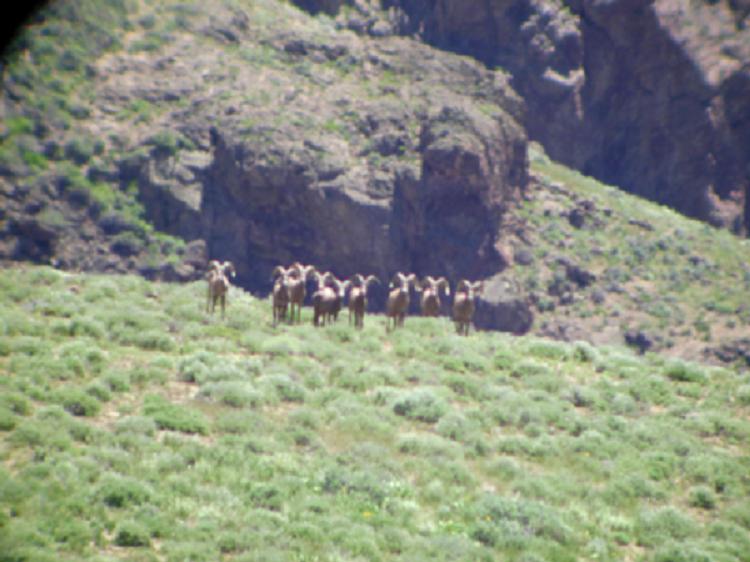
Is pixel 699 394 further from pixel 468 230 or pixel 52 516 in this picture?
pixel 468 230

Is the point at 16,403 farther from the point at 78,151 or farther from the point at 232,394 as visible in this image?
the point at 78,151

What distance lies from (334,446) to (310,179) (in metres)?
60.2

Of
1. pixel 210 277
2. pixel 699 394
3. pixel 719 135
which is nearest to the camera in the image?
pixel 699 394

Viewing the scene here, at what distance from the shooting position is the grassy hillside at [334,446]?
43.7ft

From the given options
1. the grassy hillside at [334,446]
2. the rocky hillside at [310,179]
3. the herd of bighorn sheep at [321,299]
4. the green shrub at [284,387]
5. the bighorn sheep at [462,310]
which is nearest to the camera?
the grassy hillside at [334,446]

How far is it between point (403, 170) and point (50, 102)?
93.9 ft

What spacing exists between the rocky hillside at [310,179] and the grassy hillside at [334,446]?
4462 cm

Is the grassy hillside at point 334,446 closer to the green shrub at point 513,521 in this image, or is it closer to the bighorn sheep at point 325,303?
the green shrub at point 513,521

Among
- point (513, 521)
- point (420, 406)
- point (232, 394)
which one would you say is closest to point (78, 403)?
point (232, 394)

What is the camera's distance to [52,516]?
41.1ft

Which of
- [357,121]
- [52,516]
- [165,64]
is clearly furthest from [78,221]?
[52,516]

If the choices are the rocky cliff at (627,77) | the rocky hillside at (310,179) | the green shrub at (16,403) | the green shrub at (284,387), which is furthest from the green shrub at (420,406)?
the rocky cliff at (627,77)

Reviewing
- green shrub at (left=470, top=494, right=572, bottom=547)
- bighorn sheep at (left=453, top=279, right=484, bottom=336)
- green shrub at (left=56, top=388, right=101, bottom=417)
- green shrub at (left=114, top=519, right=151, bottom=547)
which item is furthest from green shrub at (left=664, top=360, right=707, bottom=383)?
green shrub at (left=114, top=519, right=151, bottom=547)

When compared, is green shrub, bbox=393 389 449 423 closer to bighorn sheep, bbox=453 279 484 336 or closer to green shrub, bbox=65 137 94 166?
bighorn sheep, bbox=453 279 484 336
